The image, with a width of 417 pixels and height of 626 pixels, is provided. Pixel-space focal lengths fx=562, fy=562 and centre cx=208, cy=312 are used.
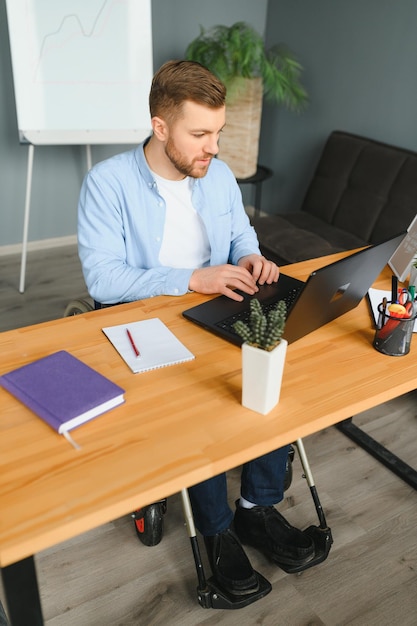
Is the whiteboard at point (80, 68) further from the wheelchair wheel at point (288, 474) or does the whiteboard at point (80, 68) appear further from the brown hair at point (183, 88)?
the wheelchair wheel at point (288, 474)

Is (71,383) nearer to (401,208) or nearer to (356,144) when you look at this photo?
(401,208)

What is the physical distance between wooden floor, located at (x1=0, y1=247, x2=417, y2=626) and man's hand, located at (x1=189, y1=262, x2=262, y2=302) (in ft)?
2.45

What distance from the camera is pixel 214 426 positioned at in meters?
1.03

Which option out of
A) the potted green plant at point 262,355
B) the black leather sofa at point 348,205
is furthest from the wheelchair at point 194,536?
the black leather sofa at point 348,205

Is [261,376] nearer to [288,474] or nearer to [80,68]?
[288,474]

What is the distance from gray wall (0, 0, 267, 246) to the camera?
11.9ft

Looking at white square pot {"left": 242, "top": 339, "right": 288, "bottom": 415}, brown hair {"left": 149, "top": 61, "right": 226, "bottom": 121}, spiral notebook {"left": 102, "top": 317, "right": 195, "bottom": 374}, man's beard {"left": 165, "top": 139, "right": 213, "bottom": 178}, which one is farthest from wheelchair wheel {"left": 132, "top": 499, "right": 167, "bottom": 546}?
brown hair {"left": 149, "top": 61, "right": 226, "bottom": 121}

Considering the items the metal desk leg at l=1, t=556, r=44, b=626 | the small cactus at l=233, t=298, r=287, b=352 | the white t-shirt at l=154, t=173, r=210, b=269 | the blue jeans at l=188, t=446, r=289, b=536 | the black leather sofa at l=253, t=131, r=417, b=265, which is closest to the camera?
the metal desk leg at l=1, t=556, r=44, b=626

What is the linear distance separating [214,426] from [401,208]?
2.27 meters

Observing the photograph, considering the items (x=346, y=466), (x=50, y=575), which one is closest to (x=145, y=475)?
(x=50, y=575)

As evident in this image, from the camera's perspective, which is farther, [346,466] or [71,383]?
[346,466]

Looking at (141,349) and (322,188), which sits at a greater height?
(141,349)

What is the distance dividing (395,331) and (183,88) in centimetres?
85

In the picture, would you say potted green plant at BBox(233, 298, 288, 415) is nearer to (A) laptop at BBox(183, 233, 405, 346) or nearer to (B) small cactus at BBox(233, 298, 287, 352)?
(B) small cactus at BBox(233, 298, 287, 352)
